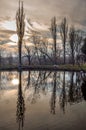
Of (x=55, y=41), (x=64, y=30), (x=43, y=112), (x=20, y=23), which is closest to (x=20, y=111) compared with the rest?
(x=43, y=112)

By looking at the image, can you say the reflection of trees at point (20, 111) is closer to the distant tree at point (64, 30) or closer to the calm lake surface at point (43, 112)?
the calm lake surface at point (43, 112)

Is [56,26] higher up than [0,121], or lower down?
higher up

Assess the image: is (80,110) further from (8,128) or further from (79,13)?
(79,13)

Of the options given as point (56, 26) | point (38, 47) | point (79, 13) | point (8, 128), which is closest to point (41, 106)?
point (8, 128)

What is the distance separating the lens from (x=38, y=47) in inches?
1361

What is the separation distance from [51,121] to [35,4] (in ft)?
50.6

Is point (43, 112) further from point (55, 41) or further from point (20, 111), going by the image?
point (55, 41)

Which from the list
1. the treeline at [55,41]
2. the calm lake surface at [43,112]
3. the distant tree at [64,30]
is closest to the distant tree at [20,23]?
the treeline at [55,41]

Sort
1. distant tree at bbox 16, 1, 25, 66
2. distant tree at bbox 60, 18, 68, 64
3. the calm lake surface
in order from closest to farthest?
1. the calm lake surface
2. distant tree at bbox 16, 1, 25, 66
3. distant tree at bbox 60, 18, 68, 64

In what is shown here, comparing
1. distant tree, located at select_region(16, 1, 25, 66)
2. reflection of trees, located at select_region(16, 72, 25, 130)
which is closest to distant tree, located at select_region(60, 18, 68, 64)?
distant tree, located at select_region(16, 1, 25, 66)

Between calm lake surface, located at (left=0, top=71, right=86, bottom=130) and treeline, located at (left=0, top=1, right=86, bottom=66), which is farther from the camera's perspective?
treeline, located at (left=0, top=1, right=86, bottom=66)

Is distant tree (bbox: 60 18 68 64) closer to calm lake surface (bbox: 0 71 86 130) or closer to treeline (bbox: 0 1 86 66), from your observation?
treeline (bbox: 0 1 86 66)

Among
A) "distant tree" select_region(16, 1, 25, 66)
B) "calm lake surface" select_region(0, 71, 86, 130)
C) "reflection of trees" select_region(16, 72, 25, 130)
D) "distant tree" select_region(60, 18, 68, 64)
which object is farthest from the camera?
"distant tree" select_region(60, 18, 68, 64)

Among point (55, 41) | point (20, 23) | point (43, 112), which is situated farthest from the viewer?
point (55, 41)
